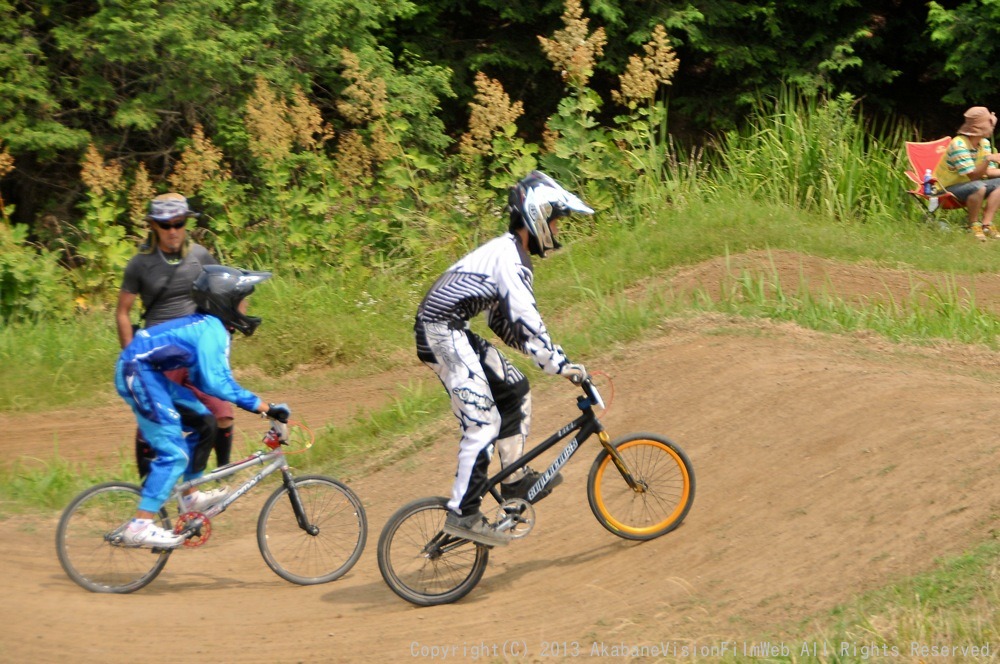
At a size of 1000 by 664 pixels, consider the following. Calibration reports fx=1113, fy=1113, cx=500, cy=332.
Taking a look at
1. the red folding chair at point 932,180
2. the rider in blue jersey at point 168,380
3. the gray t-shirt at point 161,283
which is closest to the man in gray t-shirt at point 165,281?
the gray t-shirt at point 161,283

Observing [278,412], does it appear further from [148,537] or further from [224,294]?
[148,537]

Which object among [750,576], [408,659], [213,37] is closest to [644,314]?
[750,576]

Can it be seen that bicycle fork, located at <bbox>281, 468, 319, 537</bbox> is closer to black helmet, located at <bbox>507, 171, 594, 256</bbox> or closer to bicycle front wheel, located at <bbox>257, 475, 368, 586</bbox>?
bicycle front wheel, located at <bbox>257, 475, 368, 586</bbox>

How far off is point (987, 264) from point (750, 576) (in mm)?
7331

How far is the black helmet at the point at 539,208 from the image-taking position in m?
6.00

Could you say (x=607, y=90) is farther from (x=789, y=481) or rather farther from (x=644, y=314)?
(x=789, y=481)

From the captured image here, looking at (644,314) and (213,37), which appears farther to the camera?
(213,37)

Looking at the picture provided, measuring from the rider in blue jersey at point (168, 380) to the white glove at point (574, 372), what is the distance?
1.61m

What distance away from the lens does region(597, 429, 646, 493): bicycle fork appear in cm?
621

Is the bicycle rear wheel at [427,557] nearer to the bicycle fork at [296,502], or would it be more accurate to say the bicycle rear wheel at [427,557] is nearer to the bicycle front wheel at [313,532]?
the bicycle front wheel at [313,532]

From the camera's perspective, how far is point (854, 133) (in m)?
13.8

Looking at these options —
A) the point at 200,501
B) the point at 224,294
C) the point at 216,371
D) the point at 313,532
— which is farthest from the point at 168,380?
the point at 313,532

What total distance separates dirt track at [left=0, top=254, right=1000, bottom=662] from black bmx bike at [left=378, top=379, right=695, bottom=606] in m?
0.13

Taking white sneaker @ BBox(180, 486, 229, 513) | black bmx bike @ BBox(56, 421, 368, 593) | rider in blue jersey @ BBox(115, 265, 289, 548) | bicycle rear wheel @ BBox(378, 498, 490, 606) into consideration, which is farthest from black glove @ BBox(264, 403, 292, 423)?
bicycle rear wheel @ BBox(378, 498, 490, 606)
